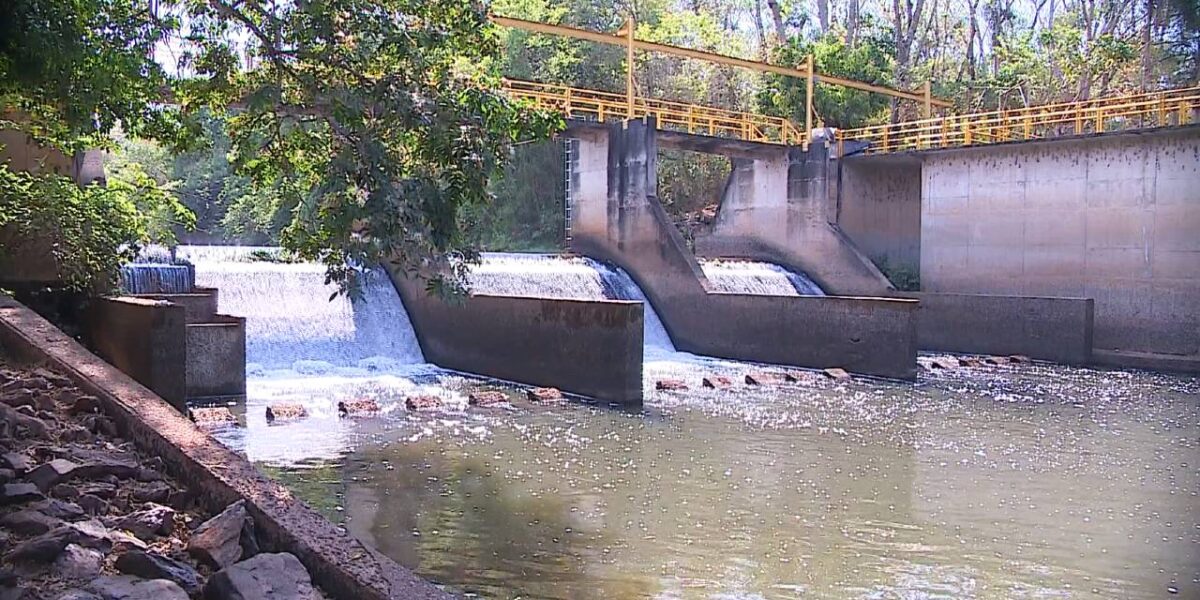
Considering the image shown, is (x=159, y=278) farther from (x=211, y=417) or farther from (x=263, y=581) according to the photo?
(x=263, y=581)

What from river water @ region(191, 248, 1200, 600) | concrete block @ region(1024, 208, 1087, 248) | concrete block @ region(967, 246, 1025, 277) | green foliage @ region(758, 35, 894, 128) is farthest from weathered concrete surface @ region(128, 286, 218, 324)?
green foliage @ region(758, 35, 894, 128)

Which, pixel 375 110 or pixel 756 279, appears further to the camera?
pixel 756 279

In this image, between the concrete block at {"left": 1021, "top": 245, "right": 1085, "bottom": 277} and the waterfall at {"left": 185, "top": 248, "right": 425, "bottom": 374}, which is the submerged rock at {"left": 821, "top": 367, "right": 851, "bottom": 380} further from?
the waterfall at {"left": 185, "top": 248, "right": 425, "bottom": 374}

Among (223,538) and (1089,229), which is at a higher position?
(1089,229)

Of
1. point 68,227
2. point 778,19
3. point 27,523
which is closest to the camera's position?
point 27,523

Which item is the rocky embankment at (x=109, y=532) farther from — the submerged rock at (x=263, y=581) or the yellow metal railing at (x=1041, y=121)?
the yellow metal railing at (x=1041, y=121)

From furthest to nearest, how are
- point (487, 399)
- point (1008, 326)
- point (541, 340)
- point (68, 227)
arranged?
point (1008, 326) → point (541, 340) → point (487, 399) → point (68, 227)

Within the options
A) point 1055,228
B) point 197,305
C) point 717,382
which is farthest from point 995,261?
point 197,305

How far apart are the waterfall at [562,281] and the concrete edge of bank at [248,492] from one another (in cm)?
960

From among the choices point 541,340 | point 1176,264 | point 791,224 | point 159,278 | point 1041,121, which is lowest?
point 541,340

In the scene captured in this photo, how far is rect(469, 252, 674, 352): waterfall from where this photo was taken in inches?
627

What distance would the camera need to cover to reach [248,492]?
419cm

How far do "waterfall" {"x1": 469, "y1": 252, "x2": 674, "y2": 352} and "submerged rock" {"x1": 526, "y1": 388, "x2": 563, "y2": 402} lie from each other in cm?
362

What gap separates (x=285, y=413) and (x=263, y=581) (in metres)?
6.77
